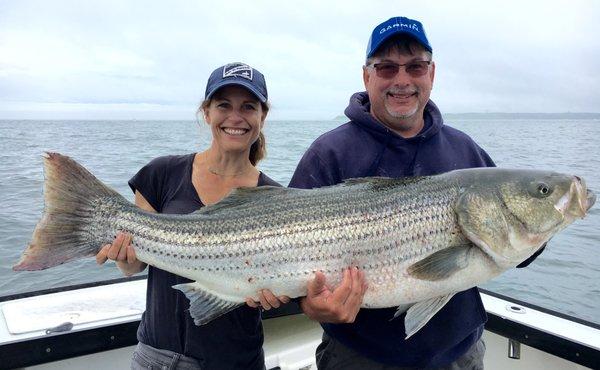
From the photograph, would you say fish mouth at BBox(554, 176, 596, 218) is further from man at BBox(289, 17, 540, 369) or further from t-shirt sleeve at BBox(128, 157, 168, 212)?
t-shirt sleeve at BBox(128, 157, 168, 212)

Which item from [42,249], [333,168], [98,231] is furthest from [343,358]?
[42,249]

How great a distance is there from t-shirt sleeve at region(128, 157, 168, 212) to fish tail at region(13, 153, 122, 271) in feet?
0.59

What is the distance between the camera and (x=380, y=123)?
3.29 metres

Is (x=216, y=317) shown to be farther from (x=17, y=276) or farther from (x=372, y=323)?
(x=17, y=276)

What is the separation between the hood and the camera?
327 cm

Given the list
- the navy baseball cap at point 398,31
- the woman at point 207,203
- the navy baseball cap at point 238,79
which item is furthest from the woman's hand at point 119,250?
the navy baseball cap at point 398,31

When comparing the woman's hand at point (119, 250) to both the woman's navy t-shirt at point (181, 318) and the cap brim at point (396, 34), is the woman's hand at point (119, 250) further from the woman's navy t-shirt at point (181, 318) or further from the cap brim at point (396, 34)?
the cap brim at point (396, 34)

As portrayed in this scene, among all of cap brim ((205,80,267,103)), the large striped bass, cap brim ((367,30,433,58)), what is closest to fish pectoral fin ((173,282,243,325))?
the large striped bass

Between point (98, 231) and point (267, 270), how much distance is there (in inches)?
47.1

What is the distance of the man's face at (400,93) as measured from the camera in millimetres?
3230

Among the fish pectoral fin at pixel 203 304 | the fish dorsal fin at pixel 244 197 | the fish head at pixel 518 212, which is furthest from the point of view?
the fish dorsal fin at pixel 244 197

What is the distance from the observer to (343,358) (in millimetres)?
3158

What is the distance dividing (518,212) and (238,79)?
1999mm

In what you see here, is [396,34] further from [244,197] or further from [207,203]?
[207,203]
